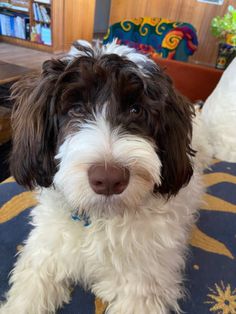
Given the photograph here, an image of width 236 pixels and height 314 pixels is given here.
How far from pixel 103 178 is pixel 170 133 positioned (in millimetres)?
304

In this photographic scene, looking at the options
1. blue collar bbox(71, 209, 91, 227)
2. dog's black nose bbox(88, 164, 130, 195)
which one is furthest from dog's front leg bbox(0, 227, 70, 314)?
dog's black nose bbox(88, 164, 130, 195)

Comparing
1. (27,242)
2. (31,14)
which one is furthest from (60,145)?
(31,14)

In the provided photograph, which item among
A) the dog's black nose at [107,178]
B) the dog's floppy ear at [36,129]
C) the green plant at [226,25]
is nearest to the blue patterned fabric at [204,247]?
the dog's floppy ear at [36,129]

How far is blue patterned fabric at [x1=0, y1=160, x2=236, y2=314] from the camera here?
97cm

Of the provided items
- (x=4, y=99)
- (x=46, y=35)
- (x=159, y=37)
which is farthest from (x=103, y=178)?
(x=46, y=35)

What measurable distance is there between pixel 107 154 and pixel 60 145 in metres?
0.21

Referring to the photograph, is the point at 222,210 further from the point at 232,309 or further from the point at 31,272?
the point at 31,272

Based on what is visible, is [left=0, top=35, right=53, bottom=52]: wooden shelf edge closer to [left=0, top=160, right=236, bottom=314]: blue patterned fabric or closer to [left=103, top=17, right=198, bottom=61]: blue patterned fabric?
[left=103, top=17, right=198, bottom=61]: blue patterned fabric

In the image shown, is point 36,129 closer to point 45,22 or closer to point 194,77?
point 194,77

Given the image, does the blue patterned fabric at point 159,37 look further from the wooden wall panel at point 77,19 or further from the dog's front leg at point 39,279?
the wooden wall panel at point 77,19

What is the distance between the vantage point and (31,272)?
3.32ft

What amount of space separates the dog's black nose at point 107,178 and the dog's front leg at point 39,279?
16.6 inches

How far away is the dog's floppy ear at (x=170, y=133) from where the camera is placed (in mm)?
849

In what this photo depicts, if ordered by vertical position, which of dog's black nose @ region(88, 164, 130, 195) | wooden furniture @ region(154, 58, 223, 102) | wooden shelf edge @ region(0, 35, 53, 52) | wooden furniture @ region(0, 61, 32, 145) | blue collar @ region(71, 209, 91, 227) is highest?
dog's black nose @ region(88, 164, 130, 195)
